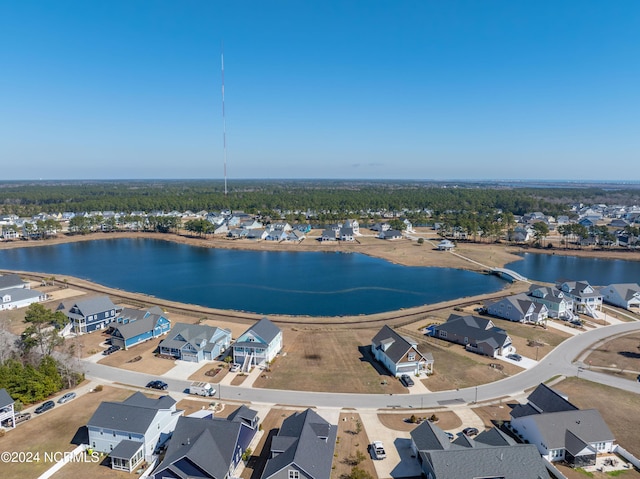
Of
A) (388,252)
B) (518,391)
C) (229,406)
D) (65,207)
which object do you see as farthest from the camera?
(65,207)

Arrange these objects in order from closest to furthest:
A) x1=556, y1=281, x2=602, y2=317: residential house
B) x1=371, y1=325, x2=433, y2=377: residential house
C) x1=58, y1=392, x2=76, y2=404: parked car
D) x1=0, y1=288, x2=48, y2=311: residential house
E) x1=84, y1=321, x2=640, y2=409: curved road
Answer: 1. x1=58, y1=392, x2=76, y2=404: parked car
2. x1=84, y1=321, x2=640, y2=409: curved road
3. x1=371, y1=325, x2=433, y2=377: residential house
4. x1=0, y1=288, x2=48, y2=311: residential house
5. x1=556, y1=281, x2=602, y2=317: residential house

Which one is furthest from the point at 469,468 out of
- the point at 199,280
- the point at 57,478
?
the point at 199,280

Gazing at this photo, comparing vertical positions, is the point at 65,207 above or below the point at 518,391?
above

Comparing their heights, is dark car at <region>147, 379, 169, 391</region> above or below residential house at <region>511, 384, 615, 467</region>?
below

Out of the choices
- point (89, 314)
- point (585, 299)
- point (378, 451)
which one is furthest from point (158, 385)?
point (585, 299)

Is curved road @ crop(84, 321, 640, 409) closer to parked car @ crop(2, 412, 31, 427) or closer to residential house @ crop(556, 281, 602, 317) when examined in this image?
parked car @ crop(2, 412, 31, 427)

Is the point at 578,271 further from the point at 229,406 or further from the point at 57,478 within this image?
the point at 57,478

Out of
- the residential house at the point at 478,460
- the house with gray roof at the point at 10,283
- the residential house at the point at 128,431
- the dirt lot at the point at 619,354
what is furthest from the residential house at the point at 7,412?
the dirt lot at the point at 619,354

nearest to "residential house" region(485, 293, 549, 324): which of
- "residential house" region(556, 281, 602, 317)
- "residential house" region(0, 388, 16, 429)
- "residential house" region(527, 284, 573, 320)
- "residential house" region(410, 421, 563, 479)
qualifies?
"residential house" region(527, 284, 573, 320)
